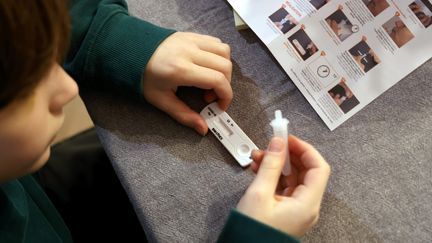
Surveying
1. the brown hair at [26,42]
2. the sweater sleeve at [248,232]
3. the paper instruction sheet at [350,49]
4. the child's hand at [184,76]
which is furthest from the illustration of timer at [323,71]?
the brown hair at [26,42]

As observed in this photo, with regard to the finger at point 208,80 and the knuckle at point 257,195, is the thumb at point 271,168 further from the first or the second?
the finger at point 208,80

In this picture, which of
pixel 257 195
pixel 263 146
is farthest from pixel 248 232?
pixel 263 146

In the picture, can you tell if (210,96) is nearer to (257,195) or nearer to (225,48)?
(225,48)

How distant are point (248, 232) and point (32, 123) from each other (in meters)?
0.26

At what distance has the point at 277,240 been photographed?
0.52 m

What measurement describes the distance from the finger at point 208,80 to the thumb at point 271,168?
127 mm

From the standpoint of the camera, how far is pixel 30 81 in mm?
422

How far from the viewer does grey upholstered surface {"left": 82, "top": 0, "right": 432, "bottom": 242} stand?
0.60m

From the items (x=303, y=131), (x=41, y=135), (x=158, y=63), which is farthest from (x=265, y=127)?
(x=41, y=135)

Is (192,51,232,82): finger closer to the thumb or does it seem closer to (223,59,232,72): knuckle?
(223,59,232,72): knuckle

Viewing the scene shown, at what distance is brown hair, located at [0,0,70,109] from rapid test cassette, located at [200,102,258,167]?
262mm

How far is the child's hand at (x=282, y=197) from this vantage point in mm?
536

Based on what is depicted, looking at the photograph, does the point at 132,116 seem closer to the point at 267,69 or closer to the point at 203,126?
the point at 203,126

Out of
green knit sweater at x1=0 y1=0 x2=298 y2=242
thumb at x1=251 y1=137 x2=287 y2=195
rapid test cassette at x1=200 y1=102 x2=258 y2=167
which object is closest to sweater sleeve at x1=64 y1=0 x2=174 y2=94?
green knit sweater at x1=0 y1=0 x2=298 y2=242
